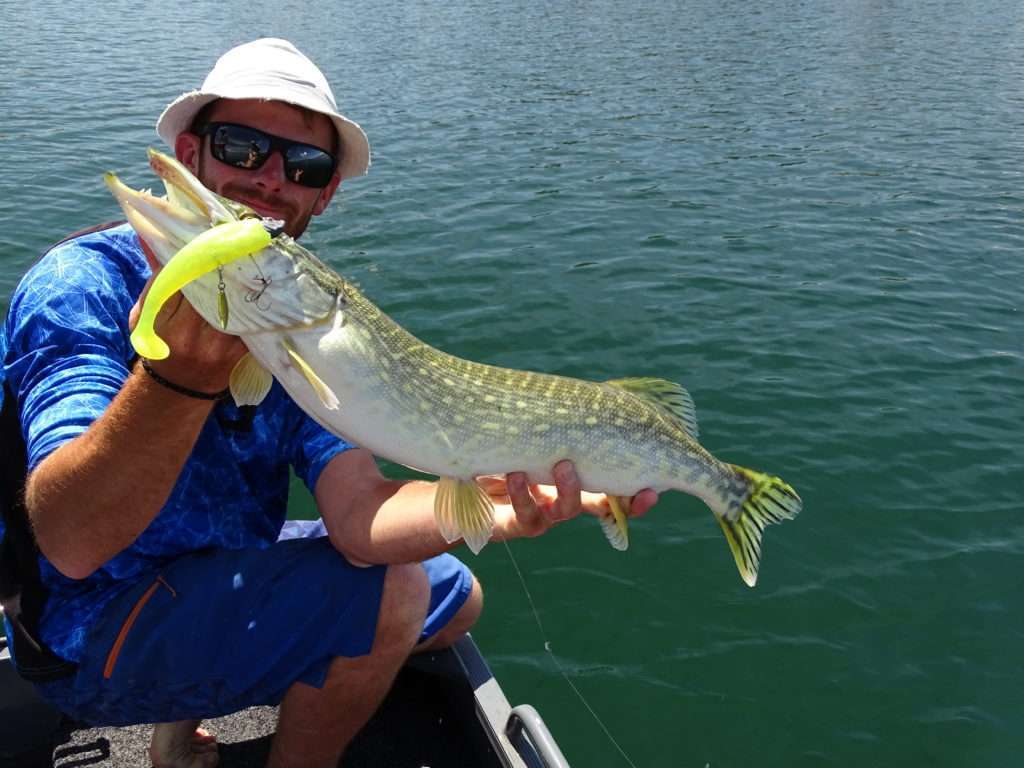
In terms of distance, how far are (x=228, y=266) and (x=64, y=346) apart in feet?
2.20

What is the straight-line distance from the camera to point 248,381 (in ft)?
8.13

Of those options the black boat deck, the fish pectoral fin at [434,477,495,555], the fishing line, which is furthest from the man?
the fishing line

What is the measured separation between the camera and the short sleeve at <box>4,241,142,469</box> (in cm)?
A: 242

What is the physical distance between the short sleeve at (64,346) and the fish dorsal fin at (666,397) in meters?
1.86

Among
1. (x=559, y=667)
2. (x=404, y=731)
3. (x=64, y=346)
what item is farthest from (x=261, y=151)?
(x=559, y=667)

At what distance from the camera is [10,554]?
8.52 feet

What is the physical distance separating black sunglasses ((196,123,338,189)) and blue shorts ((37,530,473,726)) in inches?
58.2

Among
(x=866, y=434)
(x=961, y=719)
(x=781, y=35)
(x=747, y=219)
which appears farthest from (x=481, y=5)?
A: (x=961, y=719)

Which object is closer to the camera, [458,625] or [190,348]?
[190,348]

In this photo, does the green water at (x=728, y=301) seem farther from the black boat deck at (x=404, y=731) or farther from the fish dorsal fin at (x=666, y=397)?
the fish dorsal fin at (x=666, y=397)

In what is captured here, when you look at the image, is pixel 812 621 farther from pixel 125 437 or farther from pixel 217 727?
pixel 125 437

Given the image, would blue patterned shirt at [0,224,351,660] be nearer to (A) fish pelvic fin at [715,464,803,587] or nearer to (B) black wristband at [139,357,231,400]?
(B) black wristband at [139,357,231,400]

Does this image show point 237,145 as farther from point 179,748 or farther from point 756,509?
point 756,509

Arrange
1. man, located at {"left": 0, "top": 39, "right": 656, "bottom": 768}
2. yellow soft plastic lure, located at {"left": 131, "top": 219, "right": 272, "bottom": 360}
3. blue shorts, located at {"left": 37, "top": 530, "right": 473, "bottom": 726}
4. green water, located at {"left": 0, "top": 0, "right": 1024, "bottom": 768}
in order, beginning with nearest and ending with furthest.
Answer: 1. yellow soft plastic lure, located at {"left": 131, "top": 219, "right": 272, "bottom": 360}
2. man, located at {"left": 0, "top": 39, "right": 656, "bottom": 768}
3. blue shorts, located at {"left": 37, "top": 530, "right": 473, "bottom": 726}
4. green water, located at {"left": 0, "top": 0, "right": 1024, "bottom": 768}
